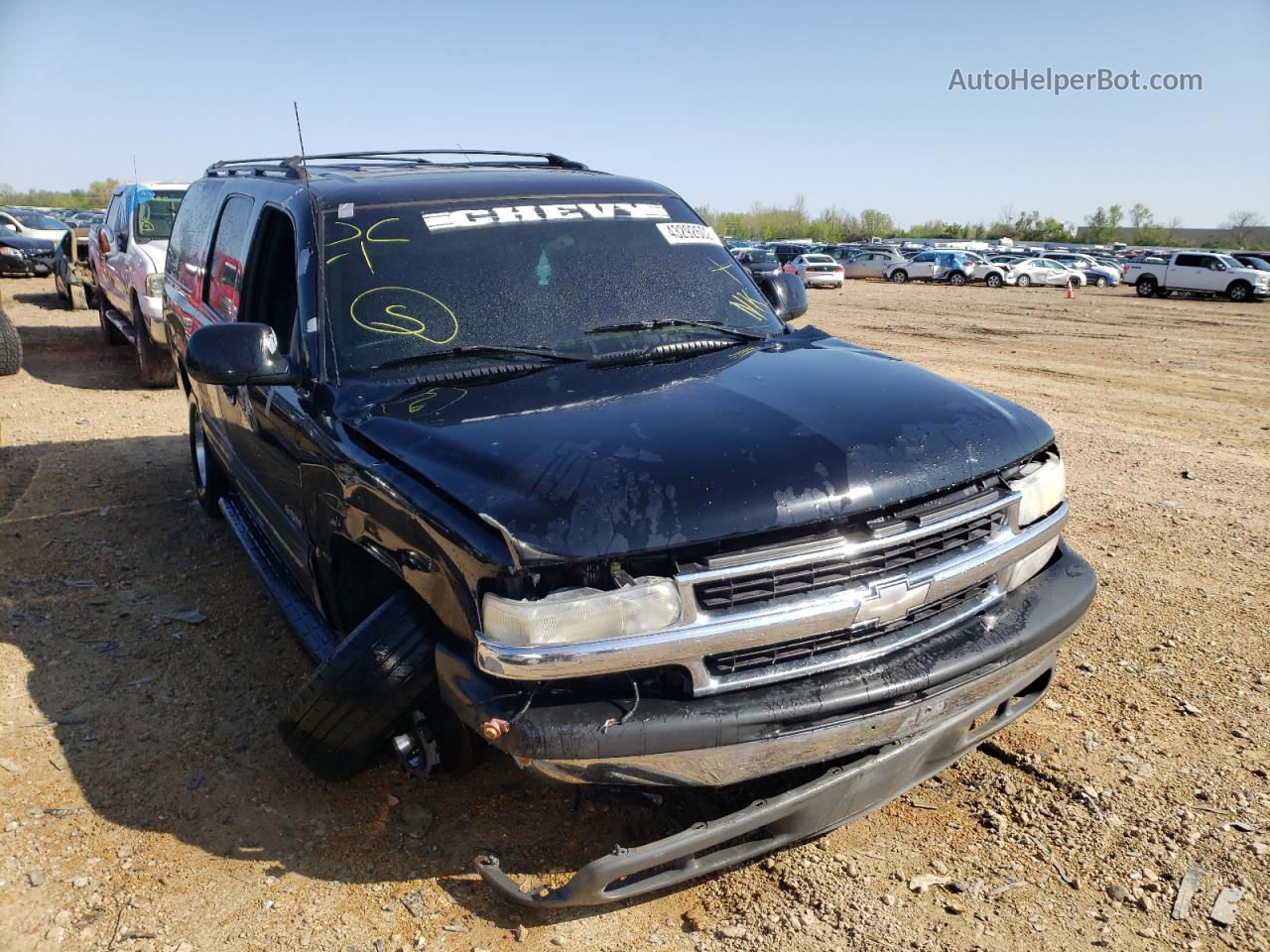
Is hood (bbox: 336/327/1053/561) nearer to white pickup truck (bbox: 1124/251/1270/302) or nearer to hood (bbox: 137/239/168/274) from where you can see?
hood (bbox: 137/239/168/274)

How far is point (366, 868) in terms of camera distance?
2.83 m

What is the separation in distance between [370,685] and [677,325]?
1687mm

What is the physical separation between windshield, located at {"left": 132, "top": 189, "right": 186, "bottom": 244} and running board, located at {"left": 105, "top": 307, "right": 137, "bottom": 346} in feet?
3.70

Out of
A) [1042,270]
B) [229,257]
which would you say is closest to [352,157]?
[229,257]

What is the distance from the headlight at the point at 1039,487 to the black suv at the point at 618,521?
11mm

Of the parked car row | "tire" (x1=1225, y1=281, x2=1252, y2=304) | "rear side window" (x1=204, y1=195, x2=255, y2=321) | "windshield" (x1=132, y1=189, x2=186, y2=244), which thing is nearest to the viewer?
"rear side window" (x1=204, y1=195, x2=255, y2=321)

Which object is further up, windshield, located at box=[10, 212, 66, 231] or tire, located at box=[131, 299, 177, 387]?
windshield, located at box=[10, 212, 66, 231]

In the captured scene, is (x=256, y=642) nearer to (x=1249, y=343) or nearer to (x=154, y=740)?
(x=154, y=740)

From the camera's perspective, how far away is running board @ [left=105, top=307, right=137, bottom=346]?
1099 cm

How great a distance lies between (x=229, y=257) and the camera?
4.43m

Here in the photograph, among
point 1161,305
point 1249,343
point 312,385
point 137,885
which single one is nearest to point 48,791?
point 137,885

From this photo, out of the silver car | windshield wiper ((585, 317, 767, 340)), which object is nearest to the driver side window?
windshield wiper ((585, 317, 767, 340))

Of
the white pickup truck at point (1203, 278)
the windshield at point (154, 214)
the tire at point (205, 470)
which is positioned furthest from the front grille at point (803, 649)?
the white pickup truck at point (1203, 278)

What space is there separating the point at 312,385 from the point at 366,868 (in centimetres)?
151
